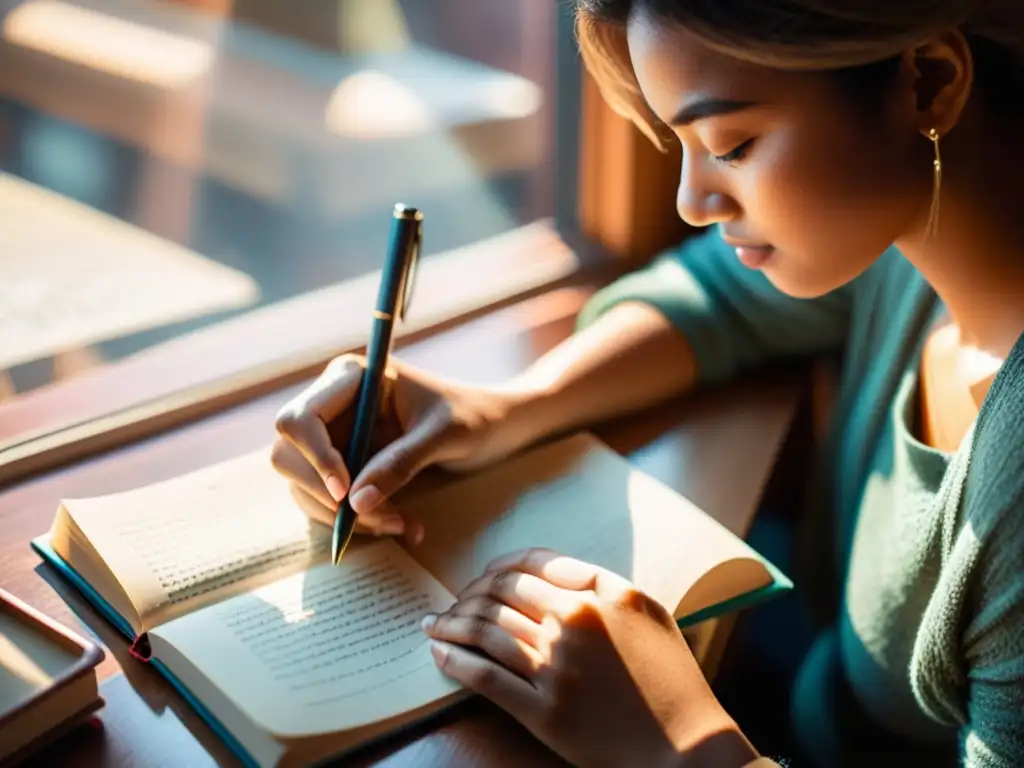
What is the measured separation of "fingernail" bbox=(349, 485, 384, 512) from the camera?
70cm

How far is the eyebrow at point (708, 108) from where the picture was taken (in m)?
0.64

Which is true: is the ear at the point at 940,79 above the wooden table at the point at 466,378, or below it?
above

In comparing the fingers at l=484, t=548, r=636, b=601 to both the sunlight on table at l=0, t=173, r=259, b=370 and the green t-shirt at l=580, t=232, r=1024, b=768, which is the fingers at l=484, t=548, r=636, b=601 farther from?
the sunlight on table at l=0, t=173, r=259, b=370

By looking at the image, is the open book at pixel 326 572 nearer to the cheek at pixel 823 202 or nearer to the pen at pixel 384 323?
the pen at pixel 384 323

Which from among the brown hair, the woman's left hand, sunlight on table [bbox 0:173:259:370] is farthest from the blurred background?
the brown hair

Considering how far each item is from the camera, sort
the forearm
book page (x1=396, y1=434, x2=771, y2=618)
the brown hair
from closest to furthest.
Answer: the brown hair → book page (x1=396, y1=434, x2=771, y2=618) → the forearm

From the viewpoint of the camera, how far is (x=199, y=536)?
71 cm

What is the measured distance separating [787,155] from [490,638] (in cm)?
34

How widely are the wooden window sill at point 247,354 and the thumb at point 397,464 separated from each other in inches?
8.6

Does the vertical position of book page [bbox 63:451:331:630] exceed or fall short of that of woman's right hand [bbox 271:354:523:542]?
it falls short

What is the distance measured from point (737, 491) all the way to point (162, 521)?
420mm

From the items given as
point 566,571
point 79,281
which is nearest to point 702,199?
point 566,571

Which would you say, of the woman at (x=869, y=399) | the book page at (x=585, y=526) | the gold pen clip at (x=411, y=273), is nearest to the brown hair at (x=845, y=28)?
the woman at (x=869, y=399)

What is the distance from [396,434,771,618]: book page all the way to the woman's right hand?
0.02 m
